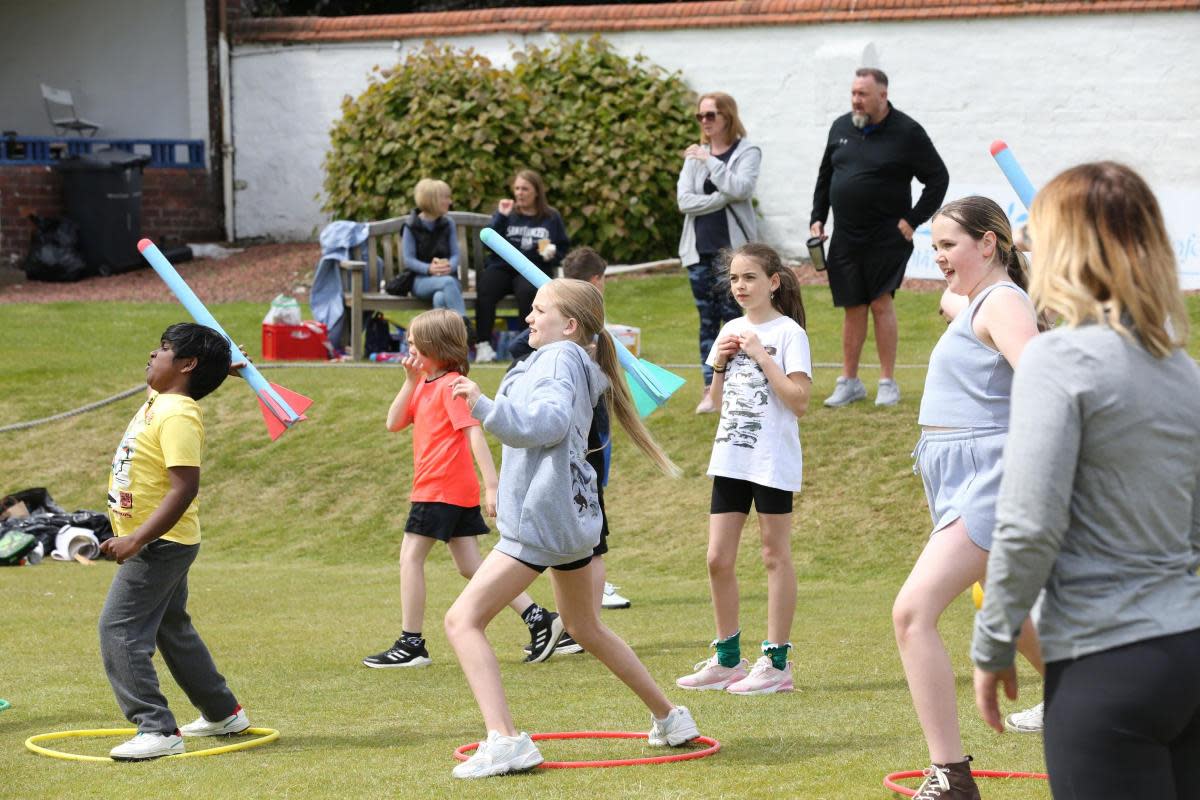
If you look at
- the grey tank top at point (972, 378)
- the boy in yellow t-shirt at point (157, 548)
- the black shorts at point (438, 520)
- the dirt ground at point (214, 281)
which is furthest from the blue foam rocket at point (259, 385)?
the dirt ground at point (214, 281)

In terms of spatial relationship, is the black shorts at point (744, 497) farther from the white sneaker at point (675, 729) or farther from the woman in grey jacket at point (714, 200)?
the woman in grey jacket at point (714, 200)

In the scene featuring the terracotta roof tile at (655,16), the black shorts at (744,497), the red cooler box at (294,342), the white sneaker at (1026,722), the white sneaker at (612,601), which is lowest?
the white sneaker at (612,601)

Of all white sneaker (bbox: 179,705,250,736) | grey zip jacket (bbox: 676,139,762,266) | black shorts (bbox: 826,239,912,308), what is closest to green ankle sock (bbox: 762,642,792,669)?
white sneaker (bbox: 179,705,250,736)

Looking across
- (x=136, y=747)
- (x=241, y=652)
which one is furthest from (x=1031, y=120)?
(x=136, y=747)

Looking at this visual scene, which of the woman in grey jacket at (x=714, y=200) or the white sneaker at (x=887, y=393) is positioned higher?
the woman in grey jacket at (x=714, y=200)

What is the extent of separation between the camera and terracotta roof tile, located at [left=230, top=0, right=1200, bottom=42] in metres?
17.8

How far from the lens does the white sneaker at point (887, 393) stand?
11227mm

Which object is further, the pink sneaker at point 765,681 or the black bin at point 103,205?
the black bin at point 103,205

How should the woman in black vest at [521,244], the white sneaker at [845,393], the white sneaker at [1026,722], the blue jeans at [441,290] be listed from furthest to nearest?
1. the blue jeans at [441,290]
2. the woman in black vest at [521,244]
3. the white sneaker at [845,393]
4. the white sneaker at [1026,722]

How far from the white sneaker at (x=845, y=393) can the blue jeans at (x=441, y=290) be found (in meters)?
3.99

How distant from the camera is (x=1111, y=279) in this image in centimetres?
293

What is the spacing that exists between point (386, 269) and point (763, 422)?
9406 mm

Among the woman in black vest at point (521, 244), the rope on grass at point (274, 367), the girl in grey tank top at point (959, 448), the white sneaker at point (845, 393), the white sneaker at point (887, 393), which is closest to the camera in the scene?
the girl in grey tank top at point (959, 448)

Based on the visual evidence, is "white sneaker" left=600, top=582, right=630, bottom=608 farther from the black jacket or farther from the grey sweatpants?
the grey sweatpants
